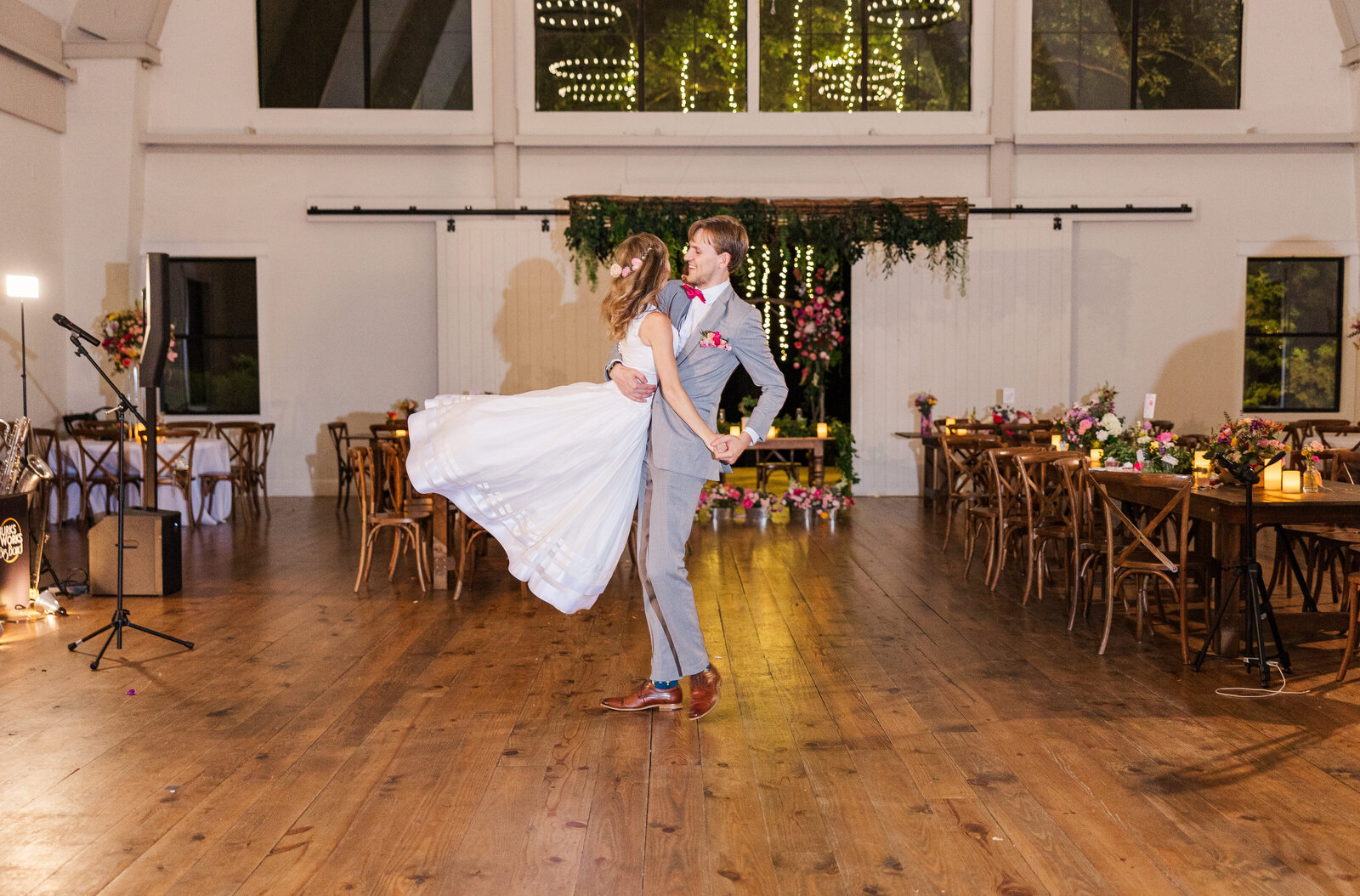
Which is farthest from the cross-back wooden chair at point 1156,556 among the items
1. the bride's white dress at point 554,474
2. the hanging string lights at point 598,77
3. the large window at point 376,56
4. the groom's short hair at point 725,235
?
the large window at point 376,56

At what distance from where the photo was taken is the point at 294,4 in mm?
11711

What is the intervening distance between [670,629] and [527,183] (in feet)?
29.4

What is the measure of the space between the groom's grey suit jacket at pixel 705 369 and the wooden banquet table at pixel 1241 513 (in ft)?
6.91

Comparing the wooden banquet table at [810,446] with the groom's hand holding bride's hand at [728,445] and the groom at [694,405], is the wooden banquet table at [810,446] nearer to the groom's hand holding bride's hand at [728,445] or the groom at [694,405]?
the groom at [694,405]

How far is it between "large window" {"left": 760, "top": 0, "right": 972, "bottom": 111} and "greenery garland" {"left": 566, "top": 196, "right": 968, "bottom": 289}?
7.24 ft

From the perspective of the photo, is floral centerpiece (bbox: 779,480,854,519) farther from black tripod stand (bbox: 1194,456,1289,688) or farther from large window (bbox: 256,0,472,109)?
large window (bbox: 256,0,472,109)

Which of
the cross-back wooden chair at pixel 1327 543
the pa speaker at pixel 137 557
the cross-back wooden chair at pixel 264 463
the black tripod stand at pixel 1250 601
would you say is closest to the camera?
the black tripod stand at pixel 1250 601

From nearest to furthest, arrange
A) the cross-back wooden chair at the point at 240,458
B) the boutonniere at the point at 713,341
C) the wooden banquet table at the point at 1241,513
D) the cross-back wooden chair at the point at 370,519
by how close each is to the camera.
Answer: the boutonniere at the point at 713,341 < the wooden banquet table at the point at 1241,513 < the cross-back wooden chair at the point at 370,519 < the cross-back wooden chair at the point at 240,458

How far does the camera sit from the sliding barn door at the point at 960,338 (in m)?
11.7

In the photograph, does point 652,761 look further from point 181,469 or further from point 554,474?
point 181,469

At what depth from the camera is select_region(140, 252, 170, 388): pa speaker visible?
20.3 feet

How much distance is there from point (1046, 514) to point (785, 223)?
484 centimetres

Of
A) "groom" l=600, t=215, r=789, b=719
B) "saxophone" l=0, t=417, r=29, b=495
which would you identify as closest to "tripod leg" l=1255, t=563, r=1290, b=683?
"groom" l=600, t=215, r=789, b=719

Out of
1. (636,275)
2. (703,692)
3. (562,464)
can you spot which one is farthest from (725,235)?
(703,692)
